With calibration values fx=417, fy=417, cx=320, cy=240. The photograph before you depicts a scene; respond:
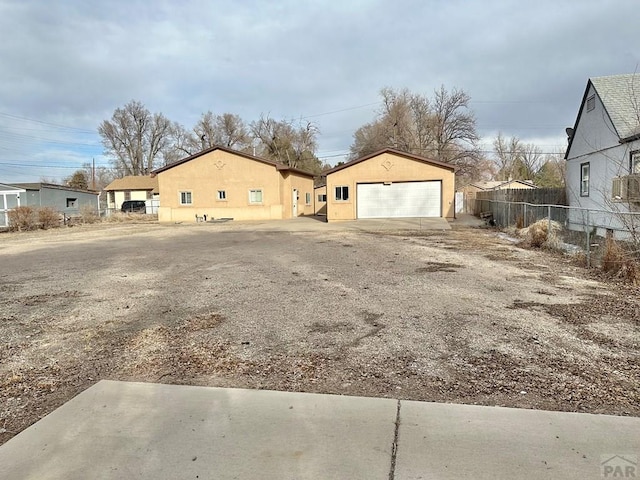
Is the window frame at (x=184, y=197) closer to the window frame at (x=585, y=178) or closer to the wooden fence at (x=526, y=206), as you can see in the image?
the wooden fence at (x=526, y=206)

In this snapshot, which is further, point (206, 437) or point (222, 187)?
point (222, 187)

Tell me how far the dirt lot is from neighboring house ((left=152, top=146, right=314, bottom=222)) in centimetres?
2011

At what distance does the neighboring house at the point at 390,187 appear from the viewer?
25.6 meters

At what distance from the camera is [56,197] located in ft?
123

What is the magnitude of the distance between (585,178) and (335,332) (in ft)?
57.1

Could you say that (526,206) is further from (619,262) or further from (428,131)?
(428,131)

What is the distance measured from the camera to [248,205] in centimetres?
2973

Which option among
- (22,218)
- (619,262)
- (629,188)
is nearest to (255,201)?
(22,218)

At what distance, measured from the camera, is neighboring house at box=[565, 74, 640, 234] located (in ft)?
44.1

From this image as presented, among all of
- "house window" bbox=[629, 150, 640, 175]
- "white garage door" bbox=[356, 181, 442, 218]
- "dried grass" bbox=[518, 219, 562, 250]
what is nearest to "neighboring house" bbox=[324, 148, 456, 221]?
"white garage door" bbox=[356, 181, 442, 218]

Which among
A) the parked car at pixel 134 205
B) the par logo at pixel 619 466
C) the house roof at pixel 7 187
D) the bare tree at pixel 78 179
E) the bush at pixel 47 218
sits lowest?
the par logo at pixel 619 466

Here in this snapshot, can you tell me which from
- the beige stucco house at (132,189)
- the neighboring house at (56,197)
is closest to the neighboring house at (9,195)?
the neighboring house at (56,197)

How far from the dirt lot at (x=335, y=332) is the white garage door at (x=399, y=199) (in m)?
16.4

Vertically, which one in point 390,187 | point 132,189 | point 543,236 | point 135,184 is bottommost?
point 543,236
